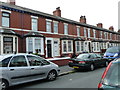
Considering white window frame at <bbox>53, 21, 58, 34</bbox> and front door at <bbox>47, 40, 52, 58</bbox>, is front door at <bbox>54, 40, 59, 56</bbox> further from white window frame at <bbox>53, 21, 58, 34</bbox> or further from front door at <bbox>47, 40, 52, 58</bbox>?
white window frame at <bbox>53, 21, 58, 34</bbox>

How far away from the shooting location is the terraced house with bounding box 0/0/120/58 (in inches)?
565

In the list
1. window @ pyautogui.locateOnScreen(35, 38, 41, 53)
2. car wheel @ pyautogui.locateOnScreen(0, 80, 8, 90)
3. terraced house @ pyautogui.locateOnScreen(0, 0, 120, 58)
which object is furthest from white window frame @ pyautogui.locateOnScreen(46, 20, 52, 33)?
car wheel @ pyautogui.locateOnScreen(0, 80, 8, 90)

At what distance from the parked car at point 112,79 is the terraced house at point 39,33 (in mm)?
12735

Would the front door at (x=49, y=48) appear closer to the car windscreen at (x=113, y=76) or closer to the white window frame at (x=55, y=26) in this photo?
the white window frame at (x=55, y=26)

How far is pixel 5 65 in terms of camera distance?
18.4 feet

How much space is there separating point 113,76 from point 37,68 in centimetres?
452

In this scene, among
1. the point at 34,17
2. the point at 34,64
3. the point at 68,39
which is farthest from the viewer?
the point at 68,39

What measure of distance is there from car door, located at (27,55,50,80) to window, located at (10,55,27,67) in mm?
335

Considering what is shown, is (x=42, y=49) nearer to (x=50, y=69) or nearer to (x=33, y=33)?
(x=33, y=33)

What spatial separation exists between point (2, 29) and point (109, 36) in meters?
31.0

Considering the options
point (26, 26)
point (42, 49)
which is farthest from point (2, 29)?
point (42, 49)

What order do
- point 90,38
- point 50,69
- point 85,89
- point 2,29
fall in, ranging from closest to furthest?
point 85,89 → point 50,69 → point 2,29 → point 90,38

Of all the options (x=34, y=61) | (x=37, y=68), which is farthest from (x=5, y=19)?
(x=37, y=68)

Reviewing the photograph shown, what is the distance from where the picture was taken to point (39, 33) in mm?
17406
